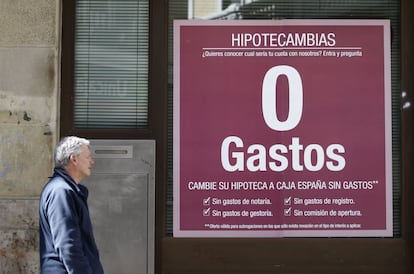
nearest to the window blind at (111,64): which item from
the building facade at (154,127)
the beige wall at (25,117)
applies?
the building facade at (154,127)

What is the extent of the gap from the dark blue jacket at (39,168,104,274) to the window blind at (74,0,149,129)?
2.09 meters

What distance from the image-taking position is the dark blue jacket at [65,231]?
366 centimetres

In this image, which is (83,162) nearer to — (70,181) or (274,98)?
(70,181)

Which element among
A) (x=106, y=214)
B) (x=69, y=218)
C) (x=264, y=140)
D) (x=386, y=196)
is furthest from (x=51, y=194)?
(x=386, y=196)

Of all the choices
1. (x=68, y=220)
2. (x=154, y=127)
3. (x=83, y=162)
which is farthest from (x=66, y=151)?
(x=154, y=127)

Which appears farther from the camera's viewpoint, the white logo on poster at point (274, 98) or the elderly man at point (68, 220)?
the white logo on poster at point (274, 98)

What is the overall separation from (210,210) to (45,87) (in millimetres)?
1876

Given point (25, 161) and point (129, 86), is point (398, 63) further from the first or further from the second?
point (25, 161)

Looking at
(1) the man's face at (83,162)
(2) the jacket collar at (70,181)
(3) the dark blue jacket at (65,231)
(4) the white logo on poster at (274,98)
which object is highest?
(4) the white logo on poster at (274,98)

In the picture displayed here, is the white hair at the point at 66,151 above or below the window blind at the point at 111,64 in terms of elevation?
below

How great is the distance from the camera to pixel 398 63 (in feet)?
19.7

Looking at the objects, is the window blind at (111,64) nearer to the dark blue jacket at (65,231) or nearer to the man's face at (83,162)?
the man's face at (83,162)

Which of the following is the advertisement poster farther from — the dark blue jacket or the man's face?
the dark blue jacket

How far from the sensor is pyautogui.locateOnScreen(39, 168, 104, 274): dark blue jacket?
3662 millimetres
